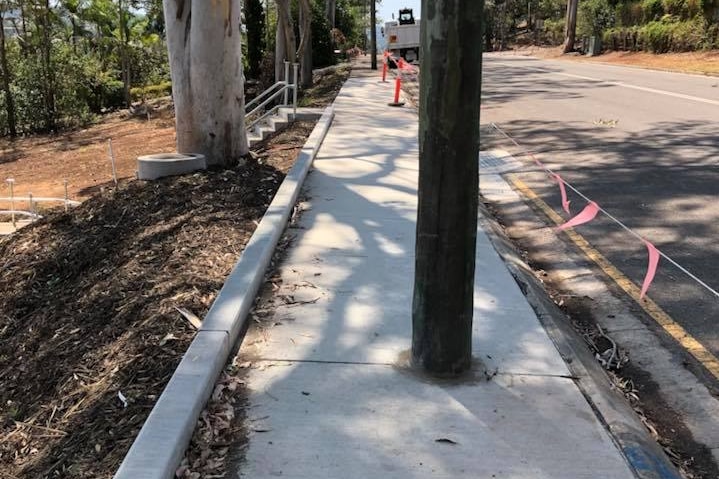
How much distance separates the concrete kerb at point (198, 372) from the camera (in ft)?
9.16

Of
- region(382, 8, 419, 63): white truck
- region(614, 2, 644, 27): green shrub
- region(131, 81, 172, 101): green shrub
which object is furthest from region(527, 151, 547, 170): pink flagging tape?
region(614, 2, 644, 27): green shrub

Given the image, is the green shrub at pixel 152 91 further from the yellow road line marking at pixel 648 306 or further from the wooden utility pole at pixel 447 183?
the wooden utility pole at pixel 447 183

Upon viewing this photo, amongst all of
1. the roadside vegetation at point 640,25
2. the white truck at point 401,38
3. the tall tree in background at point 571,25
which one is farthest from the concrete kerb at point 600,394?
the tall tree in background at point 571,25

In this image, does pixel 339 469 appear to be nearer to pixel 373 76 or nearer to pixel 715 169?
pixel 715 169

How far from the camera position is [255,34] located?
28844mm

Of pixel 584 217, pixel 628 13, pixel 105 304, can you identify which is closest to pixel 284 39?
pixel 584 217

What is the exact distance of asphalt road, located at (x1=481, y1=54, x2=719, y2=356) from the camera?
5.61 m

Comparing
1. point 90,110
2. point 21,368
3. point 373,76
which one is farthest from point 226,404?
point 90,110

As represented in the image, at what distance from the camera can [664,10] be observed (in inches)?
1538

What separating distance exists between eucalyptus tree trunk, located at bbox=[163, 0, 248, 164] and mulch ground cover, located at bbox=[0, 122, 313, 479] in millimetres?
462

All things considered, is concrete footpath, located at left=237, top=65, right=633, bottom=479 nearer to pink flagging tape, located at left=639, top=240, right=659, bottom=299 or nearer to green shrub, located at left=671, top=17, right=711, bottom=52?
pink flagging tape, located at left=639, top=240, right=659, bottom=299

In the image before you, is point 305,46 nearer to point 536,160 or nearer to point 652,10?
point 536,160

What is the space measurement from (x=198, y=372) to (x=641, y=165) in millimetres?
7839

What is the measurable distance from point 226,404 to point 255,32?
27.3 metres
